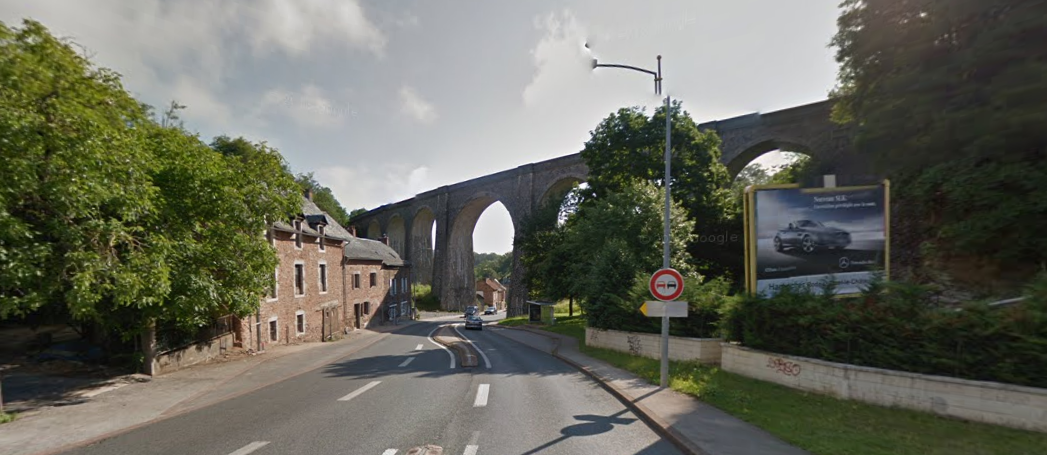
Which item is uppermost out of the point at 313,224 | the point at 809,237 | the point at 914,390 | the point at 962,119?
the point at 962,119

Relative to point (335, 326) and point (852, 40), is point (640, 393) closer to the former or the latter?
point (852, 40)

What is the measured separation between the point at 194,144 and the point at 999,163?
23.0 meters

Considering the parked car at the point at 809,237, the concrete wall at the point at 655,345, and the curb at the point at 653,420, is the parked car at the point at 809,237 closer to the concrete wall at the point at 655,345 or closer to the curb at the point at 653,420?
the concrete wall at the point at 655,345

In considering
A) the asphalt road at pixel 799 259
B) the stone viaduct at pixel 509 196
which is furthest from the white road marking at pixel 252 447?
the stone viaduct at pixel 509 196

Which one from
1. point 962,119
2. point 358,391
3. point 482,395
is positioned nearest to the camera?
point 482,395

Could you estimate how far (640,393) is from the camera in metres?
10.1

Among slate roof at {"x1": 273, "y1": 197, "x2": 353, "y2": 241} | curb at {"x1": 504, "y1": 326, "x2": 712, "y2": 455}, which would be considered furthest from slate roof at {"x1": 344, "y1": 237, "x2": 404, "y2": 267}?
curb at {"x1": 504, "y1": 326, "x2": 712, "y2": 455}

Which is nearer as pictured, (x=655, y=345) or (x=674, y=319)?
(x=674, y=319)

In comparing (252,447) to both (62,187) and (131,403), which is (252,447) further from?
(62,187)

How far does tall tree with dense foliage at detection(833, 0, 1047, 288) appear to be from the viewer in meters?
10.7

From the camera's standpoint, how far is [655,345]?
15.0 meters

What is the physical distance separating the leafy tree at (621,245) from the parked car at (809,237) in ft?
17.7

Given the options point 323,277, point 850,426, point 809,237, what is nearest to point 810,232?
point 809,237

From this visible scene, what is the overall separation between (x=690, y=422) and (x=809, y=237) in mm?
9246
